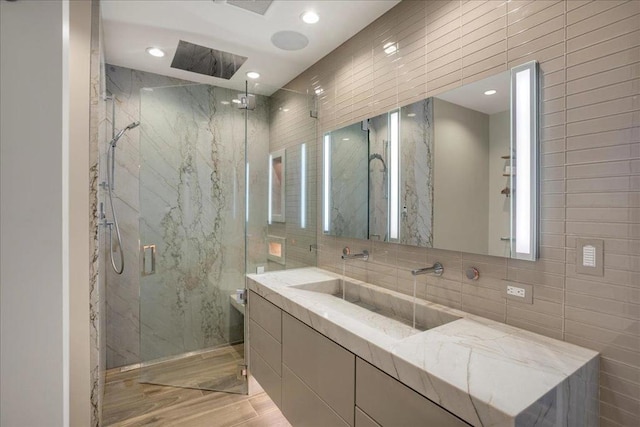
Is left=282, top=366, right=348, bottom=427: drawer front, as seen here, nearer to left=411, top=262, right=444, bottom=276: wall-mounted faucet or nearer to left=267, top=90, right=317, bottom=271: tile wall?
left=411, top=262, right=444, bottom=276: wall-mounted faucet

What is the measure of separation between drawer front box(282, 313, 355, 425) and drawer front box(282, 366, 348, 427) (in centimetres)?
3

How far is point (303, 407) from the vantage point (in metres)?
1.67

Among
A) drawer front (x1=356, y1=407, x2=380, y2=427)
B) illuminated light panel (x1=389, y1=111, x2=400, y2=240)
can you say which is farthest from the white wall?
illuminated light panel (x1=389, y1=111, x2=400, y2=240)

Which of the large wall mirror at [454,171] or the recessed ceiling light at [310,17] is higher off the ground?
the recessed ceiling light at [310,17]

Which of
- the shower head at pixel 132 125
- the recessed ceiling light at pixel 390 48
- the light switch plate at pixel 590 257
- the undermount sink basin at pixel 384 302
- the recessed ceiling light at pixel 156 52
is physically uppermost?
the recessed ceiling light at pixel 156 52

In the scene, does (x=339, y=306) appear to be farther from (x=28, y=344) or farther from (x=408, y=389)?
(x=28, y=344)

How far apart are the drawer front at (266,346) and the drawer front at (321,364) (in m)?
0.09

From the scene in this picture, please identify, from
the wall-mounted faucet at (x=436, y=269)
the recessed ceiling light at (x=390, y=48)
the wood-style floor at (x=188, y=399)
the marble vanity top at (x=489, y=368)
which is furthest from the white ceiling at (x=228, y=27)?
the wood-style floor at (x=188, y=399)

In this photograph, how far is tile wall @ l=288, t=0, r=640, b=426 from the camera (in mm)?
1046

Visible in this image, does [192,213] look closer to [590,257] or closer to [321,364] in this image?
[321,364]

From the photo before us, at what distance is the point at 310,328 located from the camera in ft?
5.33

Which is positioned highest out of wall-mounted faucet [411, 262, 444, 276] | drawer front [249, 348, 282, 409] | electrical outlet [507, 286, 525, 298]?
wall-mounted faucet [411, 262, 444, 276]

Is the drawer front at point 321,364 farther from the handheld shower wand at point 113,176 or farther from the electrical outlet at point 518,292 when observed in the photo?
the handheld shower wand at point 113,176

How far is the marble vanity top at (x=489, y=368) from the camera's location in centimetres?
85
